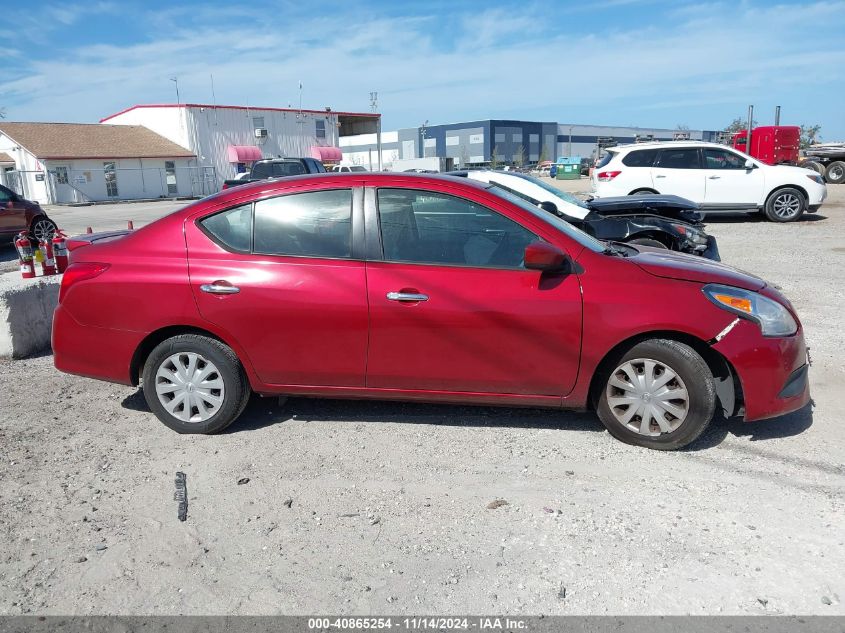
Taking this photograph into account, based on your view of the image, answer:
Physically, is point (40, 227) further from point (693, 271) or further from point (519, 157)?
point (519, 157)

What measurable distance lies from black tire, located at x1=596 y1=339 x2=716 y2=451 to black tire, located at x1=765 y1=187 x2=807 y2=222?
13206 millimetres

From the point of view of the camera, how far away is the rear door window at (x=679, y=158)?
580 inches

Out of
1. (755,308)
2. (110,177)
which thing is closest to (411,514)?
(755,308)

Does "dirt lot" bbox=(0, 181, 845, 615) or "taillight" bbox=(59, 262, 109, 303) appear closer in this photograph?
"dirt lot" bbox=(0, 181, 845, 615)

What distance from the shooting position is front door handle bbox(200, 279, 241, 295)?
13.7ft

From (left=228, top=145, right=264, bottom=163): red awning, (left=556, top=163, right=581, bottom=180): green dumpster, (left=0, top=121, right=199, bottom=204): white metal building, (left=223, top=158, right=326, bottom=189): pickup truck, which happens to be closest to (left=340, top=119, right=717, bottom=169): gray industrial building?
(left=556, top=163, right=581, bottom=180): green dumpster

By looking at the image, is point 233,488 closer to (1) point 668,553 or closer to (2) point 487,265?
(2) point 487,265

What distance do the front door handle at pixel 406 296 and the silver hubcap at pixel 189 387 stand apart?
4.09ft

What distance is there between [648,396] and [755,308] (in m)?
0.80

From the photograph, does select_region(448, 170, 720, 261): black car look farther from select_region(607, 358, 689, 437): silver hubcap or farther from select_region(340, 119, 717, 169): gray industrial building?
select_region(340, 119, 717, 169): gray industrial building

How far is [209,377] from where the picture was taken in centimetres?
437

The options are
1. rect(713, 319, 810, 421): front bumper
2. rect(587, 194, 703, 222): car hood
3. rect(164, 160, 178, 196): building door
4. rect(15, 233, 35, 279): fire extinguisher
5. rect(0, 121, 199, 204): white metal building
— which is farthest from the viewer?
rect(164, 160, 178, 196): building door

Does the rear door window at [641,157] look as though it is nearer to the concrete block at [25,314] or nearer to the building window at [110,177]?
the concrete block at [25,314]

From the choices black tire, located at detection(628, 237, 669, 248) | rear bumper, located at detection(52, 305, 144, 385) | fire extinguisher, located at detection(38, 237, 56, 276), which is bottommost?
rear bumper, located at detection(52, 305, 144, 385)
